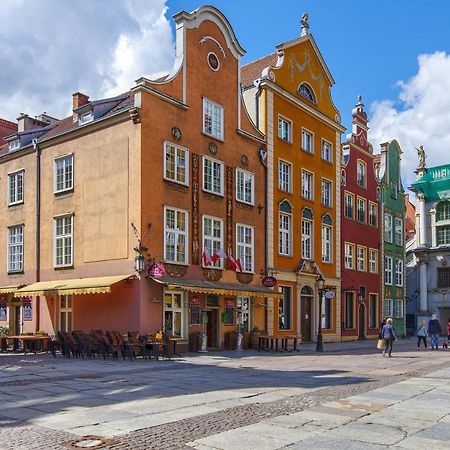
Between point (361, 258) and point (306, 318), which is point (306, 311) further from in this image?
point (361, 258)

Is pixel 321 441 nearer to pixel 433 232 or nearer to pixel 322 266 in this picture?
pixel 322 266

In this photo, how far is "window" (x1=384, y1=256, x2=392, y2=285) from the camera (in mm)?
46281

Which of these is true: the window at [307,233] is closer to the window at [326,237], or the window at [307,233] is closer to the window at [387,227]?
the window at [326,237]

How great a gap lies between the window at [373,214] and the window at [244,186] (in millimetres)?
15744

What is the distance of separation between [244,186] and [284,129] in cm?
552

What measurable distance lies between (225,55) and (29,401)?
21.4 m

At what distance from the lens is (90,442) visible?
833 centimetres

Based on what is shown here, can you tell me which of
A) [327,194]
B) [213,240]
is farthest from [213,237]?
[327,194]

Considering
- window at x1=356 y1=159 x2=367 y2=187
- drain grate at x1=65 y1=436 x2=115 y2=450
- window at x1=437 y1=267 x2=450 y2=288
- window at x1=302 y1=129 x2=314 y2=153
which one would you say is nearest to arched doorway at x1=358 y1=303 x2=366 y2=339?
window at x1=356 y1=159 x2=367 y2=187

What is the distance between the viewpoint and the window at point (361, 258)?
Answer: 138ft

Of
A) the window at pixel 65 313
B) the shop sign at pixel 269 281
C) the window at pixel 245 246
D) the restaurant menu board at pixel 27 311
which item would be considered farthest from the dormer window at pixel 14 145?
the shop sign at pixel 269 281

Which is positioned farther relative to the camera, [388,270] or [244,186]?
[388,270]

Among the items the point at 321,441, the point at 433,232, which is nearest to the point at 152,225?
the point at 321,441

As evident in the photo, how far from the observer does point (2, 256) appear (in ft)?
103
